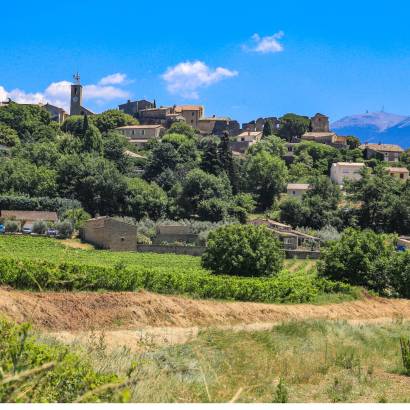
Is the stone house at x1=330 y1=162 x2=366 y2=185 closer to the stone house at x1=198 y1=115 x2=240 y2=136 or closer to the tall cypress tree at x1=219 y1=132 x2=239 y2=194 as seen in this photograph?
the tall cypress tree at x1=219 y1=132 x2=239 y2=194

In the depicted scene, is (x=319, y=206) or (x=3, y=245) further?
(x=319, y=206)

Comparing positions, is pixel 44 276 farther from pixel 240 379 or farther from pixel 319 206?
pixel 319 206

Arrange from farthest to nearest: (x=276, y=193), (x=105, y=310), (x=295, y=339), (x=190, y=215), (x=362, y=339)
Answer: (x=276, y=193), (x=190, y=215), (x=105, y=310), (x=362, y=339), (x=295, y=339)

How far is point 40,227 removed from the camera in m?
68.1

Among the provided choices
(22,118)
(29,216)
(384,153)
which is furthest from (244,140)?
(29,216)

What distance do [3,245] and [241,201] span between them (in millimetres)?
34065

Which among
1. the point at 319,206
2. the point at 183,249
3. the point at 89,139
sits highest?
the point at 89,139

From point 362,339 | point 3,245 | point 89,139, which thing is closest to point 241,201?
point 89,139

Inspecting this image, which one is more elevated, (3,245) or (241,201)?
(241,201)

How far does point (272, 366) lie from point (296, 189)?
80207mm

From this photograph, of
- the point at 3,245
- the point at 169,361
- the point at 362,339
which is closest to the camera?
the point at 169,361

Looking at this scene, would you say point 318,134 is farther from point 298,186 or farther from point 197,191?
point 197,191

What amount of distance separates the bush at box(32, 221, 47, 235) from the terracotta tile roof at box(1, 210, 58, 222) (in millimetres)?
3079

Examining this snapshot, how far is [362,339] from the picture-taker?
67.9 ft
